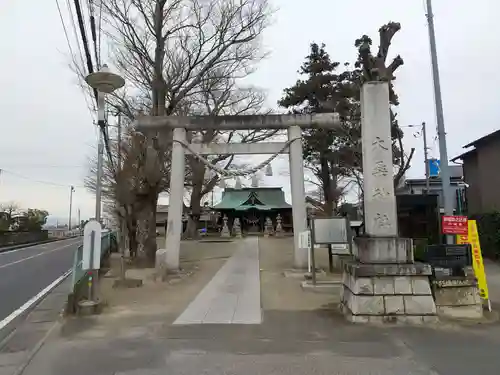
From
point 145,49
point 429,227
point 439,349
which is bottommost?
point 439,349

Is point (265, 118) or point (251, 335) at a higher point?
point (265, 118)

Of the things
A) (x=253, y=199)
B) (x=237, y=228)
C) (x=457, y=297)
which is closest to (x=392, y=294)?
(x=457, y=297)

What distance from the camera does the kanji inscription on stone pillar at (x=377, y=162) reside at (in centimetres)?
803

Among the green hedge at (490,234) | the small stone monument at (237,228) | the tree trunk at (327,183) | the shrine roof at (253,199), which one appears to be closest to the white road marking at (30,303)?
the green hedge at (490,234)

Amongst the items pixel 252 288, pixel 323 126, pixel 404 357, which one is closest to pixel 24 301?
pixel 252 288

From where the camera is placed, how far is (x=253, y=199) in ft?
150

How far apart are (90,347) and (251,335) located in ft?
7.53

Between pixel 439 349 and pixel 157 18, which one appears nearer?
pixel 439 349

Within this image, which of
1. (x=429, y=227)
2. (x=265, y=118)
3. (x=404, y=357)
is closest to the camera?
(x=404, y=357)

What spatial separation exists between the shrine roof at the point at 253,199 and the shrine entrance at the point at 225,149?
2871cm

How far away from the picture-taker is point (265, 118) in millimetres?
15172

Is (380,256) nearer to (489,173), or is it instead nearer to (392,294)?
(392,294)

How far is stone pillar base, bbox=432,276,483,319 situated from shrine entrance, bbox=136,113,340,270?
6.85 meters

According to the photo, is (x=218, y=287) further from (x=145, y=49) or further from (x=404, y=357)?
(x=145, y=49)
